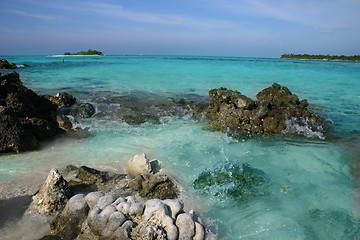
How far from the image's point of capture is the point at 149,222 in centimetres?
370

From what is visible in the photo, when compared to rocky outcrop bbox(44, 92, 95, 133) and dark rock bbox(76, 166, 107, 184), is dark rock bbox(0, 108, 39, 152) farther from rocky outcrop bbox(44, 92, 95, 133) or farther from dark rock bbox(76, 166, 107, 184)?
dark rock bbox(76, 166, 107, 184)

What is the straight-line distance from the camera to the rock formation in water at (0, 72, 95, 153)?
6746 millimetres

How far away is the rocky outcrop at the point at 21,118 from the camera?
6715mm

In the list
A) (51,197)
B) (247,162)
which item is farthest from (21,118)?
(247,162)

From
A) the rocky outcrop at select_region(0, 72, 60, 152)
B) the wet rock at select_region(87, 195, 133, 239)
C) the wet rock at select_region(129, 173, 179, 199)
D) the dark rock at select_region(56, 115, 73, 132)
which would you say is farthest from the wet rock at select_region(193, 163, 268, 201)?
the dark rock at select_region(56, 115, 73, 132)

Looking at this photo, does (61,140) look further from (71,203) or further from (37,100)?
(71,203)

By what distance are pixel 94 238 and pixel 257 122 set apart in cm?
668

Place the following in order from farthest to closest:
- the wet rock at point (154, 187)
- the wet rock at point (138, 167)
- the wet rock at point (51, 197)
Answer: the wet rock at point (138, 167), the wet rock at point (154, 187), the wet rock at point (51, 197)

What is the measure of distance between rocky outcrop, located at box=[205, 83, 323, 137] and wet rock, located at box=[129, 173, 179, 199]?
3.83m

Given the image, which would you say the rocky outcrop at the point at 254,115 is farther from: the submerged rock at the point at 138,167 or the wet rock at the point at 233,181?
the submerged rock at the point at 138,167

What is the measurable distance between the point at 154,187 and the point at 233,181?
1828 mm

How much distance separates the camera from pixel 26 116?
8.17 m

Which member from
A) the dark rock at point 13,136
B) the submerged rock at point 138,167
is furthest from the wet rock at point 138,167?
the dark rock at point 13,136

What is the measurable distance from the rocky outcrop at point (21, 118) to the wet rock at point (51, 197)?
2.83 metres
